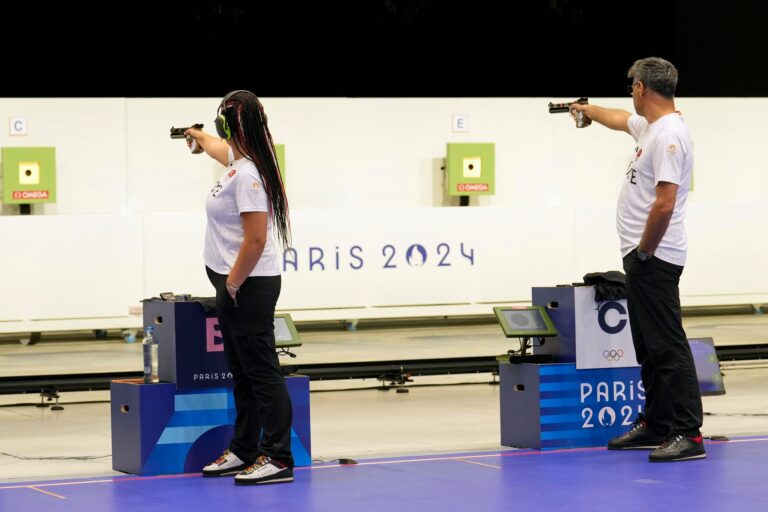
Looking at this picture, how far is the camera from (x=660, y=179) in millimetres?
5734

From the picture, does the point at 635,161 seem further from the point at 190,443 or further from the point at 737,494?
the point at 190,443

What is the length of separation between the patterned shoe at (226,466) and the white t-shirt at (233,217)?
85cm

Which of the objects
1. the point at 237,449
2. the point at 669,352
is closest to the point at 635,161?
the point at 669,352

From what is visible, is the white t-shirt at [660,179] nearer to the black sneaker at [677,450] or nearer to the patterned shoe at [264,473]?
the black sneaker at [677,450]

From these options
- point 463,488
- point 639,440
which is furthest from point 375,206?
point 463,488

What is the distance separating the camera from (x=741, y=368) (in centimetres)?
1037

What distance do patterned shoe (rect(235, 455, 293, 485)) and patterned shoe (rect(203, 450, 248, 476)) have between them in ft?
0.66

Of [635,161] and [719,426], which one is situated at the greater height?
[635,161]

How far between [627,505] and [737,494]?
488 millimetres

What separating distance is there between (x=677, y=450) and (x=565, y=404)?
637 mm

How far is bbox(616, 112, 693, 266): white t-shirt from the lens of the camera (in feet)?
18.9

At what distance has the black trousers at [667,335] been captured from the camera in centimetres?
583

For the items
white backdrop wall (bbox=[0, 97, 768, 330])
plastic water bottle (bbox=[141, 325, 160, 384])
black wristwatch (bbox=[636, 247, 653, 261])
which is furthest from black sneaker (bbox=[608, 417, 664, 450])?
white backdrop wall (bbox=[0, 97, 768, 330])

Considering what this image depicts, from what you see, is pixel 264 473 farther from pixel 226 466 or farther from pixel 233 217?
pixel 233 217
